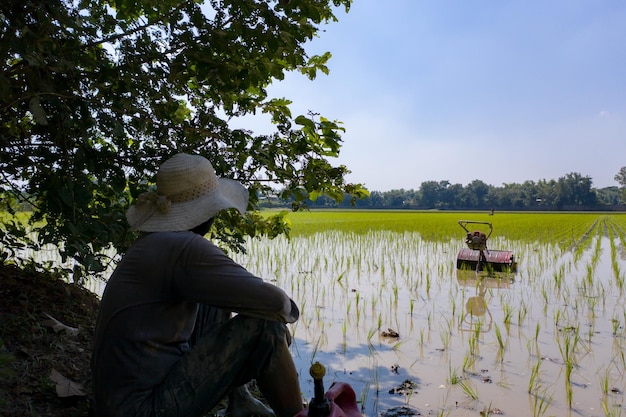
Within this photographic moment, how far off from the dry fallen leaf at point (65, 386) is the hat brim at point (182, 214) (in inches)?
32.7

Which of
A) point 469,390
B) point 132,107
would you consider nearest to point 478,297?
point 469,390

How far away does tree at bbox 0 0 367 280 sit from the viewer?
189cm

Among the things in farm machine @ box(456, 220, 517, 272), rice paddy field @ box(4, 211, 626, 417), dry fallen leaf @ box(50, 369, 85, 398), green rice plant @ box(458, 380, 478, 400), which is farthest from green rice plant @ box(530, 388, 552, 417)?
farm machine @ box(456, 220, 517, 272)

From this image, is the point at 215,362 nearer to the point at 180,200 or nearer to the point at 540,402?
the point at 180,200

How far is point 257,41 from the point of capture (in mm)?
2143

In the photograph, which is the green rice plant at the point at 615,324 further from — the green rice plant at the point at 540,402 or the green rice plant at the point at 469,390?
the green rice plant at the point at 469,390

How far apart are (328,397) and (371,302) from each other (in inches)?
127

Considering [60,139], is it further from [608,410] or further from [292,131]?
[608,410]

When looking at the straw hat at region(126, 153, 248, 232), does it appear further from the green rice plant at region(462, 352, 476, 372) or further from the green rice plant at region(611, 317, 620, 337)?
the green rice plant at region(611, 317, 620, 337)

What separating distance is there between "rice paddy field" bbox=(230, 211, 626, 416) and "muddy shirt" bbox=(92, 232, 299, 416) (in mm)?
1297

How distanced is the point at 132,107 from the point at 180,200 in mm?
956

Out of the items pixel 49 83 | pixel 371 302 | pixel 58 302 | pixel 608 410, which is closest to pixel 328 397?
pixel 49 83

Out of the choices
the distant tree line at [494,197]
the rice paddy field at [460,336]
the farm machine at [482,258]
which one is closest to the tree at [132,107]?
the rice paddy field at [460,336]

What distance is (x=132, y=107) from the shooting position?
2.16 metres
